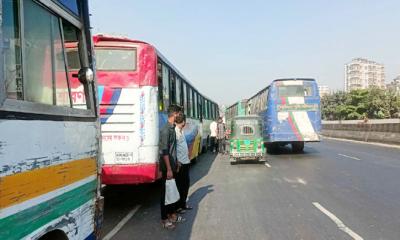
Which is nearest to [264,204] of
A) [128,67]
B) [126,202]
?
[126,202]

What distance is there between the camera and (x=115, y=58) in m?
9.38

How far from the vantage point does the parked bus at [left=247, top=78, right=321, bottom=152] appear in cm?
2272

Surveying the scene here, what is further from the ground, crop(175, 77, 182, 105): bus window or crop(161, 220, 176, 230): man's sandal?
crop(175, 77, 182, 105): bus window

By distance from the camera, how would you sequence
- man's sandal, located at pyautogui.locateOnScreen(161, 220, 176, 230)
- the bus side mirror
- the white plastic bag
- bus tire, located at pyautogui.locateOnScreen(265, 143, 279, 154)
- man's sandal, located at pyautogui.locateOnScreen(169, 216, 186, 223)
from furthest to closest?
1. bus tire, located at pyautogui.locateOnScreen(265, 143, 279, 154)
2. man's sandal, located at pyautogui.locateOnScreen(169, 216, 186, 223)
3. the white plastic bag
4. man's sandal, located at pyautogui.locateOnScreen(161, 220, 176, 230)
5. the bus side mirror

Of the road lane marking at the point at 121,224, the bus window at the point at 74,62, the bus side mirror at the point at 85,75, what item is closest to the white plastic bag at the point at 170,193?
the road lane marking at the point at 121,224

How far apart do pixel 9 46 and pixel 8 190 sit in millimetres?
882

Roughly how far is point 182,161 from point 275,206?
86.3 inches

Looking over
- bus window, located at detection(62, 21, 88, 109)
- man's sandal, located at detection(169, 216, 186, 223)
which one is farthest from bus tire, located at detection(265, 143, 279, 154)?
bus window, located at detection(62, 21, 88, 109)

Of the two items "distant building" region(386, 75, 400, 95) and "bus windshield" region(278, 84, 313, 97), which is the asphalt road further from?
"distant building" region(386, 75, 400, 95)

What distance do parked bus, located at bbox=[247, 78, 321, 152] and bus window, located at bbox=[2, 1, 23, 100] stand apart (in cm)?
2054

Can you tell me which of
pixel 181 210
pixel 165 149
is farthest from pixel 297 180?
pixel 165 149

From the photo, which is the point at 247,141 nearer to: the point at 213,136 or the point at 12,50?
the point at 213,136

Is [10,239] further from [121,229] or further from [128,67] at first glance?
[128,67]

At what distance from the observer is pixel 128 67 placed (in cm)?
927
